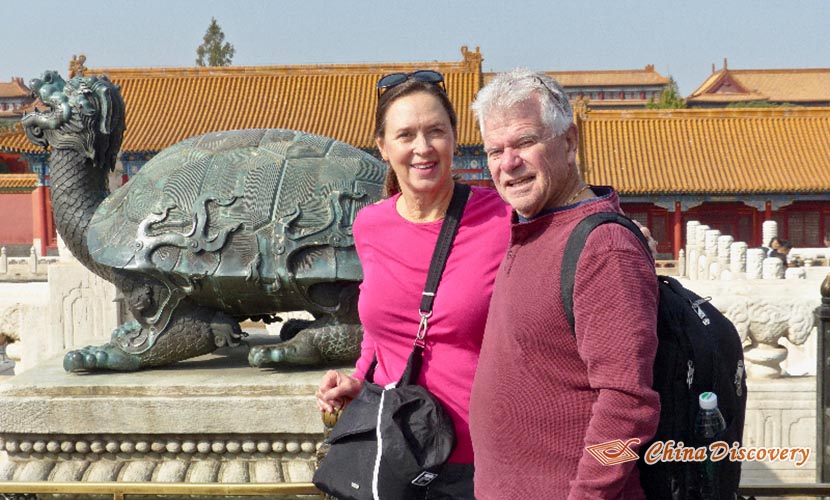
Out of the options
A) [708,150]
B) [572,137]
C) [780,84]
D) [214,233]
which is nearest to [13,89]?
[780,84]

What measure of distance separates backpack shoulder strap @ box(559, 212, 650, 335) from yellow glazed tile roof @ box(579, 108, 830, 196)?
2110 cm

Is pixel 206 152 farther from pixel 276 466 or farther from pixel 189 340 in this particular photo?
pixel 276 466

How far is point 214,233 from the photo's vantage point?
10.8 feet

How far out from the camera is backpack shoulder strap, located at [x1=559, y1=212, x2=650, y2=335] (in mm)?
1497

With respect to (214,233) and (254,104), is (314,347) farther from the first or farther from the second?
(254,104)

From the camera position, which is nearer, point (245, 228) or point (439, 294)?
point (439, 294)

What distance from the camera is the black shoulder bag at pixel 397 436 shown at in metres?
1.91

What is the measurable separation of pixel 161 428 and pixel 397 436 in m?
1.65

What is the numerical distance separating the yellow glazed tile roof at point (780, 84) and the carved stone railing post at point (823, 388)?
4664cm

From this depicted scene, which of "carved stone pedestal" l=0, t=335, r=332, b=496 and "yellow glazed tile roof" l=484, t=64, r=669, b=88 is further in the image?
"yellow glazed tile roof" l=484, t=64, r=669, b=88

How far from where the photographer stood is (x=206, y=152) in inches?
138

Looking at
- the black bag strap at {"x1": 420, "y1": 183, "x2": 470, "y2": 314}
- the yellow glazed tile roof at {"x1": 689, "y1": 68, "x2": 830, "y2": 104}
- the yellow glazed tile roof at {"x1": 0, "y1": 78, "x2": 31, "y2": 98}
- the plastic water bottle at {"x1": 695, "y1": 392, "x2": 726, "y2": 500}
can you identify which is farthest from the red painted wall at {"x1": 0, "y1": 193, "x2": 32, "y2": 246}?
the yellow glazed tile roof at {"x1": 689, "y1": 68, "x2": 830, "y2": 104}

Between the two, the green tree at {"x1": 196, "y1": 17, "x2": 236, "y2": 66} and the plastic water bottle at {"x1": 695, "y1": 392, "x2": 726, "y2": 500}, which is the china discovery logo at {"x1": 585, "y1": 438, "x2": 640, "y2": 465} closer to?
the plastic water bottle at {"x1": 695, "y1": 392, "x2": 726, "y2": 500}

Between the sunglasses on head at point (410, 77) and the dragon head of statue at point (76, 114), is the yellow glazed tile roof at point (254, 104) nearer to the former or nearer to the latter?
the dragon head of statue at point (76, 114)
